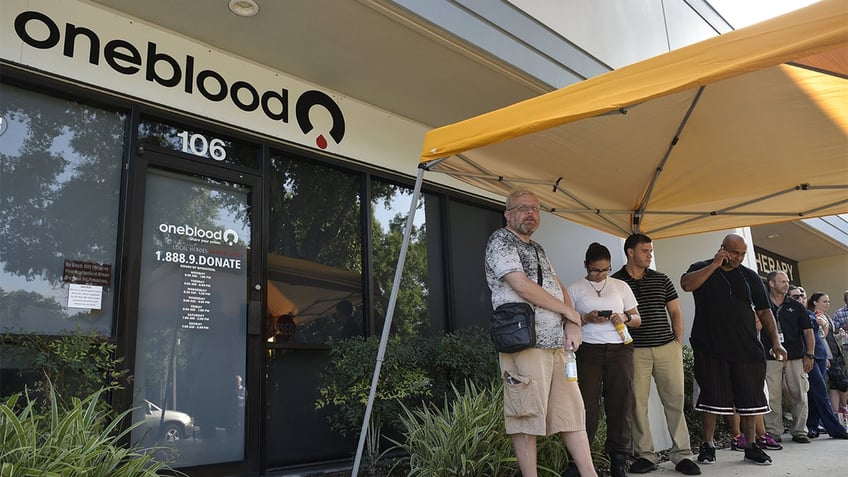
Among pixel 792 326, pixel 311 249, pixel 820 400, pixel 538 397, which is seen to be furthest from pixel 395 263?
pixel 820 400

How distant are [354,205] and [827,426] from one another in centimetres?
576

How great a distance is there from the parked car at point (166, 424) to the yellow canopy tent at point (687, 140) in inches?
63.2

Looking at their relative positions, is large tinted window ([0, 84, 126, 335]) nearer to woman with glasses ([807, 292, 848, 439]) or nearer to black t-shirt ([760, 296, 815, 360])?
black t-shirt ([760, 296, 815, 360])

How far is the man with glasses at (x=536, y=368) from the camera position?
3.54 meters

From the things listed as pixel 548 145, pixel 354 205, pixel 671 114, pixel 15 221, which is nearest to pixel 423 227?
pixel 354 205

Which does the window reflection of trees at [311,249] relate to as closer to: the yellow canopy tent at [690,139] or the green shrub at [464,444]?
the green shrub at [464,444]

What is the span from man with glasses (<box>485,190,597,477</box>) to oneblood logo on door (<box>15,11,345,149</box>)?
2804 millimetres

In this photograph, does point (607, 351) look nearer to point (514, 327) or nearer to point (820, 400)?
point (514, 327)

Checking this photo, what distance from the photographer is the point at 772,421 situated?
6625mm

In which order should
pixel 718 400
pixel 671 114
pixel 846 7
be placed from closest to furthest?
pixel 846 7
pixel 671 114
pixel 718 400

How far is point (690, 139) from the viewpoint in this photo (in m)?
4.80

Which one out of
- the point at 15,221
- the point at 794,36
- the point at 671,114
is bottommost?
the point at 15,221

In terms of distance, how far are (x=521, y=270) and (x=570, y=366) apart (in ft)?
2.20

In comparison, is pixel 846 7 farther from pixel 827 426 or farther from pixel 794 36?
pixel 827 426
